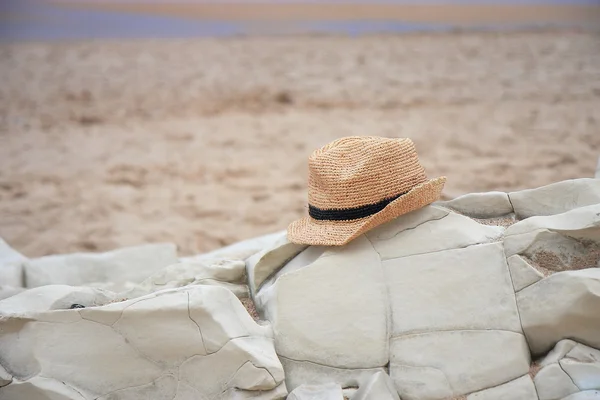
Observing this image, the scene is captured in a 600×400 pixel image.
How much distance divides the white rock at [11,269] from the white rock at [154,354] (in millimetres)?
897

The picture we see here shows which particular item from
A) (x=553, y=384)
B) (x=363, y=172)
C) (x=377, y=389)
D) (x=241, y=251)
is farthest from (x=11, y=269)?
(x=553, y=384)

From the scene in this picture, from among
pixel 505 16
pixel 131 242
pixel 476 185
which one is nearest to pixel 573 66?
pixel 505 16

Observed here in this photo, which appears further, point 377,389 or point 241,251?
point 241,251

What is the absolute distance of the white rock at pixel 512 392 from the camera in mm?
1908

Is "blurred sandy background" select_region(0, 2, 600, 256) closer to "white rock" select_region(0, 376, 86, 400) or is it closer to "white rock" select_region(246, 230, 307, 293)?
"white rock" select_region(246, 230, 307, 293)

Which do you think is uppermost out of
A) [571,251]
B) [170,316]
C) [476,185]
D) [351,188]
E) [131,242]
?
[351,188]

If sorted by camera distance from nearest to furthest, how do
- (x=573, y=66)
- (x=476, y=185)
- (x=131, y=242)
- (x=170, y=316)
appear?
(x=170, y=316) < (x=131, y=242) < (x=476, y=185) < (x=573, y=66)

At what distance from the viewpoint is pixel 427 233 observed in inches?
86.0

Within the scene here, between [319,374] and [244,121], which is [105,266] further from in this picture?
[244,121]

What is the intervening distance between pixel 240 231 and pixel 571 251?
2.64 meters

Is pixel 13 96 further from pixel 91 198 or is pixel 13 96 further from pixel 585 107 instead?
pixel 585 107

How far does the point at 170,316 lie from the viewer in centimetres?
200

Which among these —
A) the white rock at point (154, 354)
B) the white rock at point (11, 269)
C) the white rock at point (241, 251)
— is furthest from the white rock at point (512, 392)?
the white rock at point (11, 269)

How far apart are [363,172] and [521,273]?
22.8 inches
